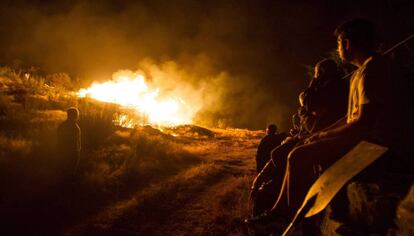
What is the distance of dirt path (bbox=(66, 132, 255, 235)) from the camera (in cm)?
662

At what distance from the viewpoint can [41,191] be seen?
7961mm

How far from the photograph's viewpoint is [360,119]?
2.84 meters

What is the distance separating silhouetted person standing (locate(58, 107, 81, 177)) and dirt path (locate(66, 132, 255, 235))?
1792 millimetres

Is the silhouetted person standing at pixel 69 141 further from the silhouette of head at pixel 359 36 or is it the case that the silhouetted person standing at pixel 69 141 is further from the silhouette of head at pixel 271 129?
the silhouette of head at pixel 359 36

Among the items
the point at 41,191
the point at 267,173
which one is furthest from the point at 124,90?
the point at 267,173

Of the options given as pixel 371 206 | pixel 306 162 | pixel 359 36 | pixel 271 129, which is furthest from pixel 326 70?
pixel 271 129

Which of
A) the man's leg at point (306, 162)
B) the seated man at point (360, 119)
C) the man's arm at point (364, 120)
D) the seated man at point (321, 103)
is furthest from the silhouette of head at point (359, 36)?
the seated man at point (321, 103)

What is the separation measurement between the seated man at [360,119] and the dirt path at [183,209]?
10.9ft

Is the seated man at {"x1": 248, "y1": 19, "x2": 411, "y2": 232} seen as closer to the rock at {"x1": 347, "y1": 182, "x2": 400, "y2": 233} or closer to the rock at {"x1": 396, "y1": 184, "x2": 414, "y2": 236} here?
the rock at {"x1": 347, "y1": 182, "x2": 400, "y2": 233}

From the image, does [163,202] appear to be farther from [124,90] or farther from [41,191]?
[124,90]

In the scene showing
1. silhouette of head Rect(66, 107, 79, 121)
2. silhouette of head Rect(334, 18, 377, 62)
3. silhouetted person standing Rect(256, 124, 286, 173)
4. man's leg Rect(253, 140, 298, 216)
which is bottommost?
man's leg Rect(253, 140, 298, 216)

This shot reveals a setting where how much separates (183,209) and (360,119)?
19.3ft

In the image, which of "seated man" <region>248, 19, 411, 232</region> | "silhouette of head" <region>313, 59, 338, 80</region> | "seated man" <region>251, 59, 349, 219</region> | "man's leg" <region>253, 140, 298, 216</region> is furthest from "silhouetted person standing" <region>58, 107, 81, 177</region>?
"seated man" <region>248, 19, 411, 232</region>

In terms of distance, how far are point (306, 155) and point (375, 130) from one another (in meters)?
0.69
